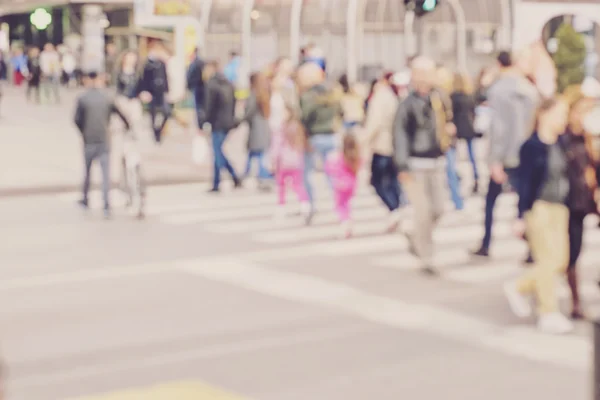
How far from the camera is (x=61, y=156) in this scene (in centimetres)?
2211

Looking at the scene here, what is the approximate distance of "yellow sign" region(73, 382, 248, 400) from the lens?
22.4 feet

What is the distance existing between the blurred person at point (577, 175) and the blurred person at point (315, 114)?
5.16 m

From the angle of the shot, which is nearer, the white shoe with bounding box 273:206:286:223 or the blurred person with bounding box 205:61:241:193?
the white shoe with bounding box 273:206:286:223

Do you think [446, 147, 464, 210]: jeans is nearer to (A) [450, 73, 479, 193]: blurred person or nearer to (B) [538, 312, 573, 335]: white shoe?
(A) [450, 73, 479, 193]: blurred person

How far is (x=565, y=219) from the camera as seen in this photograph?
8672 mm

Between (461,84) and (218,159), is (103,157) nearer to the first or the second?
(218,159)

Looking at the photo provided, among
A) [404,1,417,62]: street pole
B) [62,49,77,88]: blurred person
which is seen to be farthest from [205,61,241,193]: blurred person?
[62,49,77,88]: blurred person

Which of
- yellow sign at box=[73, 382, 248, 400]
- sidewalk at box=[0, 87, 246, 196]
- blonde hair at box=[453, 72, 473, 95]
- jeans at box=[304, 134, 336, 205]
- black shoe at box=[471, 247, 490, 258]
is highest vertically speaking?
blonde hair at box=[453, 72, 473, 95]

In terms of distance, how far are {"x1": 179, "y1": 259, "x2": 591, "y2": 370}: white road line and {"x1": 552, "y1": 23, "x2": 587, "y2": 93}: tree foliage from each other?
2265 centimetres

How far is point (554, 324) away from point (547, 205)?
84 centimetres

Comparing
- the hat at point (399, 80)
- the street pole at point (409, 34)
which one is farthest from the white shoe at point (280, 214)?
the street pole at point (409, 34)

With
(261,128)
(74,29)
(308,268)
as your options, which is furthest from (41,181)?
(74,29)

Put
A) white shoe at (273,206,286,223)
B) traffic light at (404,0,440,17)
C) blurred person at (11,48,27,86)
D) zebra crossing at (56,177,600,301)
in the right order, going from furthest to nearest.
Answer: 1. blurred person at (11,48,27,86)
2. traffic light at (404,0,440,17)
3. white shoe at (273,206,286,223)
4. zebra crossing at (56,177,600,301)

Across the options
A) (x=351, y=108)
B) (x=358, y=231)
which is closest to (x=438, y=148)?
(x=358, y=231)
